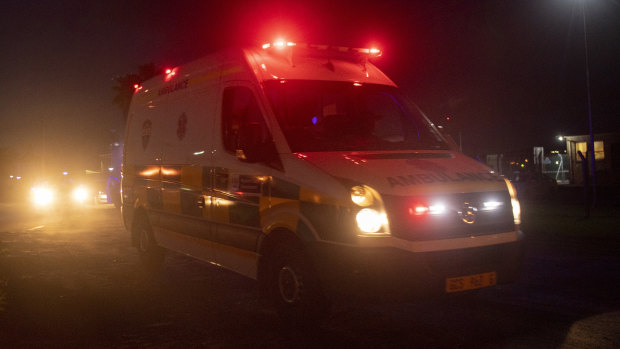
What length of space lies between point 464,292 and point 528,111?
42.8 metres

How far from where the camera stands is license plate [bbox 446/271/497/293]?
4545 millimetres

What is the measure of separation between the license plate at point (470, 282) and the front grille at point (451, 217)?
1.10ft

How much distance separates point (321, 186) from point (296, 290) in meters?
0.98

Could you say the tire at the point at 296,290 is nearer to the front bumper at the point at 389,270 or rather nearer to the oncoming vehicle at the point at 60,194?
the front bumper at the point at 389,270

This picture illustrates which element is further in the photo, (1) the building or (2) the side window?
(1) the building

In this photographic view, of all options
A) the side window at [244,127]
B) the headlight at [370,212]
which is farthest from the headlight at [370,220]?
the side window at [244,127]

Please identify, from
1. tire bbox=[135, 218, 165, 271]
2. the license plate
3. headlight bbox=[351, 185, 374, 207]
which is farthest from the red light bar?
tire bbox=[135, 218, 165, 271]

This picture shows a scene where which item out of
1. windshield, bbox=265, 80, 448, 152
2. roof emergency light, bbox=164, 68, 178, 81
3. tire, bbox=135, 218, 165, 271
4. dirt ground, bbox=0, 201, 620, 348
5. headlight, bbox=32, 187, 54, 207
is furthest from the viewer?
headlight, bbox=32, 187, 54, 207

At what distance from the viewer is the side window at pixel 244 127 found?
530 cm

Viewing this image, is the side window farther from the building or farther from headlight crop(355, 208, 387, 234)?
the building

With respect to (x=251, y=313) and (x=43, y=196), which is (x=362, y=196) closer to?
(x=251, y=313)

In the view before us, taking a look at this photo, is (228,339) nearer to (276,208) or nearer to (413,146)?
(276,208)

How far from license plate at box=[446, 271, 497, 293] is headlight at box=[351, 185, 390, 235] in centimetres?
66

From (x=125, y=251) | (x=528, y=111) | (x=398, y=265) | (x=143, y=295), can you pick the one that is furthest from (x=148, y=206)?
(x=528, y=111)
